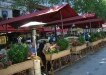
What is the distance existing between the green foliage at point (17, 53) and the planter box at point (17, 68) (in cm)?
20

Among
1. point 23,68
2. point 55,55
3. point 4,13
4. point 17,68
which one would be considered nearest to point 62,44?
A: point 55,55

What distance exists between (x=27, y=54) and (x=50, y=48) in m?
2.48

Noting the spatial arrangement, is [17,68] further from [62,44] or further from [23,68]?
[62,44]

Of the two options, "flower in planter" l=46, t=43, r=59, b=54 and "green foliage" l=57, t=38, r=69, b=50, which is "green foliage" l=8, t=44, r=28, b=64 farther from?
"green foliage" l=57, t=38, r=69, b=50

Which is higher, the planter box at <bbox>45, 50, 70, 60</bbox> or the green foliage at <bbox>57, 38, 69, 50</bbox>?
the green foliage at <bbox>57, 38, 69, 50</bbox>

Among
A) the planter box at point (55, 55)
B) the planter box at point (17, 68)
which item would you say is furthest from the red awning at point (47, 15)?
the planter box at point (17, 68)

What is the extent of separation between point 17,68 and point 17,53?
612 millimetres

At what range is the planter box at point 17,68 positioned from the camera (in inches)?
415

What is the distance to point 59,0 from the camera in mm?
33688

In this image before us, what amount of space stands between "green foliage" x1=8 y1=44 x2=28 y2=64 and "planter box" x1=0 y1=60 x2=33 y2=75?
20 centimetres

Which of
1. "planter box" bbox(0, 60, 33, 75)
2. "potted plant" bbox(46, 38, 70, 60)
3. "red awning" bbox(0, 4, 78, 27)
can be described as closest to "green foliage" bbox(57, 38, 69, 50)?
"potted plant" bbox(46, 38, 70, 60)

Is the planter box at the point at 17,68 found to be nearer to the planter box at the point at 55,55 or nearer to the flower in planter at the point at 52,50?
the planter box at the point at 55,55

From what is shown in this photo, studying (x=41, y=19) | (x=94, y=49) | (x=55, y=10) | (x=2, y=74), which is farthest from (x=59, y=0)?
(x=2, y=74)

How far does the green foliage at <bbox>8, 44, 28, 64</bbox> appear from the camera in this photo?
11.4m
